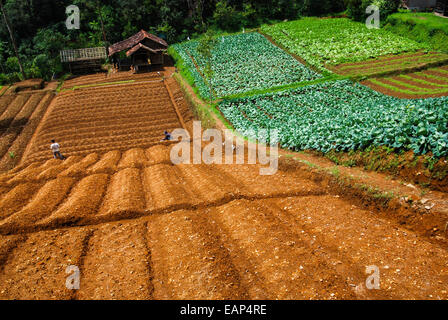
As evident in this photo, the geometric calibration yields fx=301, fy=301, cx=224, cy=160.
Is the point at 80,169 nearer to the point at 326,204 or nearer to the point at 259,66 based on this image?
the point at 326,204

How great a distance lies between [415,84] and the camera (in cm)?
3444

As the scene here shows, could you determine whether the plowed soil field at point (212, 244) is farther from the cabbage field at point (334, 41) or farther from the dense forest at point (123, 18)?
the dense forest at point (123, 18)

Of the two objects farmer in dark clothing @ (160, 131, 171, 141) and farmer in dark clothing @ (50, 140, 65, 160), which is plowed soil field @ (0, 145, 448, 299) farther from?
farmer in dark clothing @ (160, 131, 171, 141)

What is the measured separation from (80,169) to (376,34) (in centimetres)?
5383

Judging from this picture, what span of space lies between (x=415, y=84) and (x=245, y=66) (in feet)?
76.5

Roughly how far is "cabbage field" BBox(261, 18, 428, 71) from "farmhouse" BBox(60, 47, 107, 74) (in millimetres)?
32814

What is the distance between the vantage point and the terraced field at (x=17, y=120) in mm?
29984

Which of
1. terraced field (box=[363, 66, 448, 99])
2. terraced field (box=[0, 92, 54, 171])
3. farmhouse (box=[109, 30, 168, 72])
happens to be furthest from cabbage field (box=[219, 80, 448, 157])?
farmhouse (box=[109, 30, 168, 72])

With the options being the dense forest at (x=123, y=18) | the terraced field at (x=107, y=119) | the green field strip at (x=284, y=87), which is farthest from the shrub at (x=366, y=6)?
the terraced field at (x=107, y=119)

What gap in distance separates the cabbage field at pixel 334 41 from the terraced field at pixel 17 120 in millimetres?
38426

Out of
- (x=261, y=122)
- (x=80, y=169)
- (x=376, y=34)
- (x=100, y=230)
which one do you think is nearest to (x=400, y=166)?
(x=100, y=230)

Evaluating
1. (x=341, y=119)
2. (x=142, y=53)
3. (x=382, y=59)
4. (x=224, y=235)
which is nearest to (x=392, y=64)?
(x=382, y=59)

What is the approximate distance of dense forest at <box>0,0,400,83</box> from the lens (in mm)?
58312

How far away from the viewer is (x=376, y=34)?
53031 millimetres
